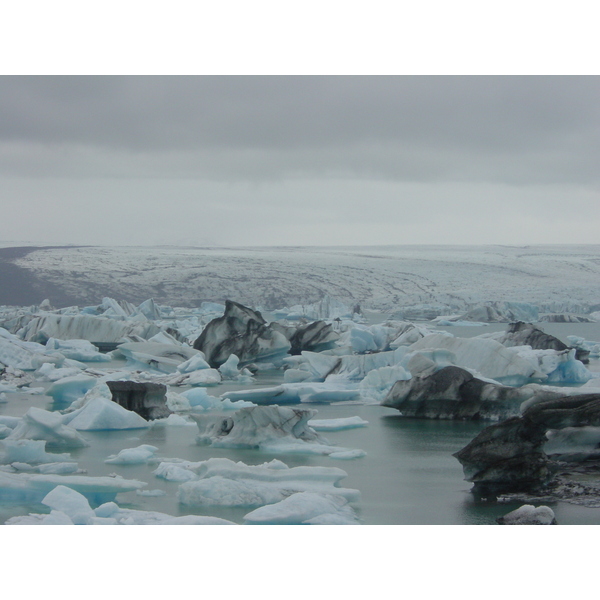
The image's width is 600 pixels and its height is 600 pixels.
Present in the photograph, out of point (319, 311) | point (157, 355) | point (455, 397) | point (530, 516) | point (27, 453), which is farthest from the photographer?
point (319, 311)

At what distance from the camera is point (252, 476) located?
14.2ft

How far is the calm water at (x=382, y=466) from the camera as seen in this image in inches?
157

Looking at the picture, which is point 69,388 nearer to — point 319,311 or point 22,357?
point 22,357

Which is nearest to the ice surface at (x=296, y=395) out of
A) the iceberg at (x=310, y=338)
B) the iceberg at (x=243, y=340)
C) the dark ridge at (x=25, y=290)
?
the iceberg at (x=243, y=340)

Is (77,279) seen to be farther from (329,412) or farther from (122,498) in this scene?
(122,498)

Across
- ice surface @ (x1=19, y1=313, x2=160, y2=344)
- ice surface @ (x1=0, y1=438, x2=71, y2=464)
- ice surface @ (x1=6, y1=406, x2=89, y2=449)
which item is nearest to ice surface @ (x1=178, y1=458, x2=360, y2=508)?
ice surface @ (x1=0, y1=438, x2=71, y2=464)

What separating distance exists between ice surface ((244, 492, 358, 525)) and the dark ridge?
12.1 m

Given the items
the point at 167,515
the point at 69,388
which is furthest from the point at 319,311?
the point at 167,515

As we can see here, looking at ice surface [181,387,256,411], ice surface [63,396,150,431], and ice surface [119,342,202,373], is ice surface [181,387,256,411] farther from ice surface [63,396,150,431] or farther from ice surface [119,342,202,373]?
ice surface [119,342,202,373]

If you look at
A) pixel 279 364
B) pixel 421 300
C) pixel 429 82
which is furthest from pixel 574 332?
pixel 429 82

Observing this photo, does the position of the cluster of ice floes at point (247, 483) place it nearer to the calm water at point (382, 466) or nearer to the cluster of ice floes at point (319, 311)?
the calm water at point (382, 466)

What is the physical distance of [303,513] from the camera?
3.79m

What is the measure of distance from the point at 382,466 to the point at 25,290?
515 inches

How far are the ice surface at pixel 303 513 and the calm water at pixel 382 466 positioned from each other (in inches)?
5.2
